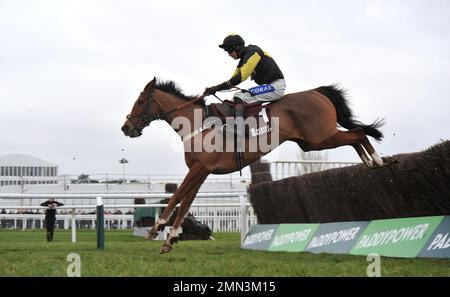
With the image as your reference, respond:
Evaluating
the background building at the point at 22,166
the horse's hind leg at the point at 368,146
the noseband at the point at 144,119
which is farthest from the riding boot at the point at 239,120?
the background building at the point at 22,166

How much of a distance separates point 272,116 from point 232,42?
104cm

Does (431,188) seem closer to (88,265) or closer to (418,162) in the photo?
(418,162)

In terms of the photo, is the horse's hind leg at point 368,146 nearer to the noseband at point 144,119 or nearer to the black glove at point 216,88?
the black glove at point 216,88

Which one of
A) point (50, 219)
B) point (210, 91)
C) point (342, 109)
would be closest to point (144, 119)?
point (210, 91)

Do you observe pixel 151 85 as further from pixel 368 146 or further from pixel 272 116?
pixel 368 146

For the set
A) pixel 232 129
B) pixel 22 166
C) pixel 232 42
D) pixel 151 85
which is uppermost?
pixel 22 166

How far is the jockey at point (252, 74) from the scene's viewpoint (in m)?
8.36

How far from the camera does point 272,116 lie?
8516 millimetres

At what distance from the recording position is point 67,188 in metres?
33.0

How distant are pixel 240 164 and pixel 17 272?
3212 mm
